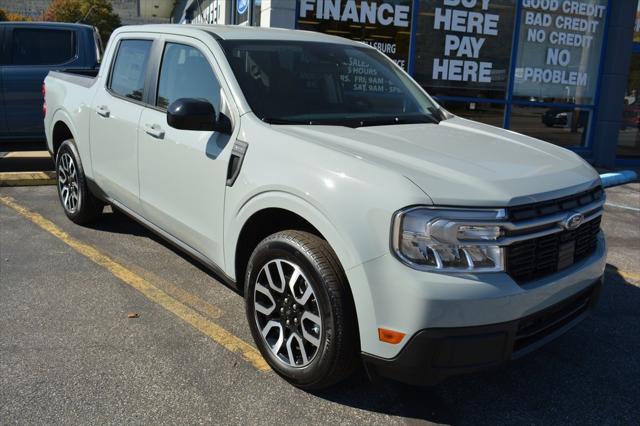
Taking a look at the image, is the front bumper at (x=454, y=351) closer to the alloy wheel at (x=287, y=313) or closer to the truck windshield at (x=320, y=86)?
the alloy wheel at (x=287, y=313)

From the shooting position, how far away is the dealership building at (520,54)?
9852 millimetres

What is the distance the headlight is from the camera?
237cm

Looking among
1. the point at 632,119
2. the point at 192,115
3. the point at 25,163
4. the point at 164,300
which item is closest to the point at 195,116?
the point at 192,115

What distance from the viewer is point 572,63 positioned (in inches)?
449

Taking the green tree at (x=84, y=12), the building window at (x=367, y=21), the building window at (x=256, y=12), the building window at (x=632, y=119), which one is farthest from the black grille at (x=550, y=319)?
the green tree at (x=84, y=12)

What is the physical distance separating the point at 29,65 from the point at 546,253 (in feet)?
25.2

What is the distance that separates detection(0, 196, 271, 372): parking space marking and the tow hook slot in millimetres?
945

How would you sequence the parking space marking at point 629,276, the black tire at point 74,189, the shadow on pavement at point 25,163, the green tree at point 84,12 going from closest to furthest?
the parking space marking at point 629,276 < the black tire at point 74,189 < the shadow on pavement at point 25,163 < the green tree at point 84,12

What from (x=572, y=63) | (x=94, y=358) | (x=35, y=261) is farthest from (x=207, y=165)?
(x=572, y=63)

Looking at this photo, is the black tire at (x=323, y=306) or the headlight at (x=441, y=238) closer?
the headlight at (x=441, y=238)

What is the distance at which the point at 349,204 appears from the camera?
2514 mm

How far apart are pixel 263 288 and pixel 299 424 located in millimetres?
706

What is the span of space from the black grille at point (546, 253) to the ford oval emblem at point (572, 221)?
3 centimetres

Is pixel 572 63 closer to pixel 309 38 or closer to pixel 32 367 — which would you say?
pixel 309 38
